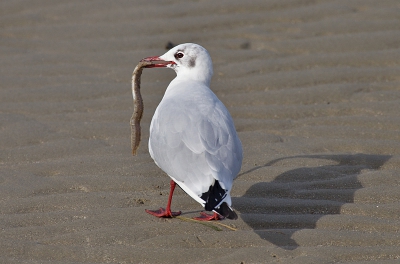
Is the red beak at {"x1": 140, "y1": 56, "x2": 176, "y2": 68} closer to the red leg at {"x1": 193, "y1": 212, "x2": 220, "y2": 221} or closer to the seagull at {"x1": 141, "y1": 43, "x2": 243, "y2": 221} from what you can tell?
the seagull at {"x1": 141, "y1": 43, "x2": 243, "y2": 221}

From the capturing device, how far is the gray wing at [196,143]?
393 centimetres

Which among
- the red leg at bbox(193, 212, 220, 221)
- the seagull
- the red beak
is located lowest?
the red leg at bbox(193, 212, 220, 221)

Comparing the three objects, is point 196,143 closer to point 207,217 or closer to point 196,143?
point 196,143

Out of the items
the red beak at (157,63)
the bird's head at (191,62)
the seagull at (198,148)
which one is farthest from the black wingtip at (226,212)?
the red beak at (157,63)

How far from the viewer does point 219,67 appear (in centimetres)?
653

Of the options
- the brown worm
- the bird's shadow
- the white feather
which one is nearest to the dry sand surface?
the bird's shadow

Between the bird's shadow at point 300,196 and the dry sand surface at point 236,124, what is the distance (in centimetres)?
1

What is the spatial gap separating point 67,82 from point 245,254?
10.2ft

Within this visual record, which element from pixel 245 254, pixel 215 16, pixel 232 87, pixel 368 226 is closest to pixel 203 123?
pixel 245 254

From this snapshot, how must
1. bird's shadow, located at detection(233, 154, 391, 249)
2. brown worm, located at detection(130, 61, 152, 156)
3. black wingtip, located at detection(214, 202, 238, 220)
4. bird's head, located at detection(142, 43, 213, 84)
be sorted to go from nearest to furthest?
black wingtip, located at detection(214, 202, 238, 220) < bird's shadow, located at detection(233, 154, 391, 249) < brown worm, located at detection(130, 61, 152, 156) < bird's head, located at detection(142, 43, 213, 84)

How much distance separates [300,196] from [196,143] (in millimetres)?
923

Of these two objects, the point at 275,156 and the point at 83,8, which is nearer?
the point at 275,156

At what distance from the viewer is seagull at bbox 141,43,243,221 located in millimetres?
3816

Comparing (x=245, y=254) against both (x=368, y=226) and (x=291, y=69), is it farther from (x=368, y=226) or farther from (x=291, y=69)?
(x=291, y=69)
